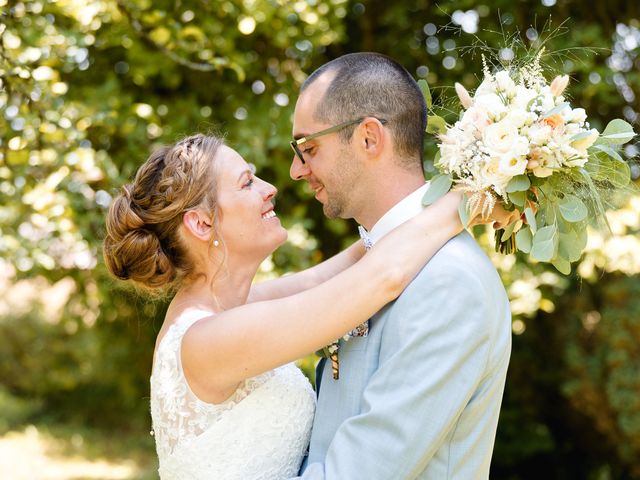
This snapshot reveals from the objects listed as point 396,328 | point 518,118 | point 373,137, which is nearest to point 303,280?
point 373,137

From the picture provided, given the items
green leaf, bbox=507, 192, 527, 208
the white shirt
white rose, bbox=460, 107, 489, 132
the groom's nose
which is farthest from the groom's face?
green leaf, bbox=507, 192, 527, 208

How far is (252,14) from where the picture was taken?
4703 mm

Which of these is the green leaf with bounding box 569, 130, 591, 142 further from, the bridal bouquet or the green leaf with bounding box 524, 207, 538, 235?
the green leaf with bounding box 524, 207, 538, 235

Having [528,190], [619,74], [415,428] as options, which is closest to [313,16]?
[619,74]

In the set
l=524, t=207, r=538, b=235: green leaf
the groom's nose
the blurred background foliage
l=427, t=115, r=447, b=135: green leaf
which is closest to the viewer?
l=524, t=207, r=538, b=235: green leaf

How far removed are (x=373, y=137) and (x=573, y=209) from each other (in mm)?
673

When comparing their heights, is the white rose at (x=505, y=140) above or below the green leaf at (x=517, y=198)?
above

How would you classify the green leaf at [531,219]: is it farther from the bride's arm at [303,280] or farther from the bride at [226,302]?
the bride's arm at [303,280]

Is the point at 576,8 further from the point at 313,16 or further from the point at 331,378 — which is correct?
the point at 331,378

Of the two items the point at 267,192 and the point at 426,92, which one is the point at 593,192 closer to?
the point at 426,92

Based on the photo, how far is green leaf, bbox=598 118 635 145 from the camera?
2342 millimetres

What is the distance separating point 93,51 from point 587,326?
445 centimetres

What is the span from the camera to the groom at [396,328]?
2059mm

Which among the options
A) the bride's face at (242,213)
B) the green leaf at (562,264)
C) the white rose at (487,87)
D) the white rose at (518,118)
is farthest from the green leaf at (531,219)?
the bride's face at (242,213)
